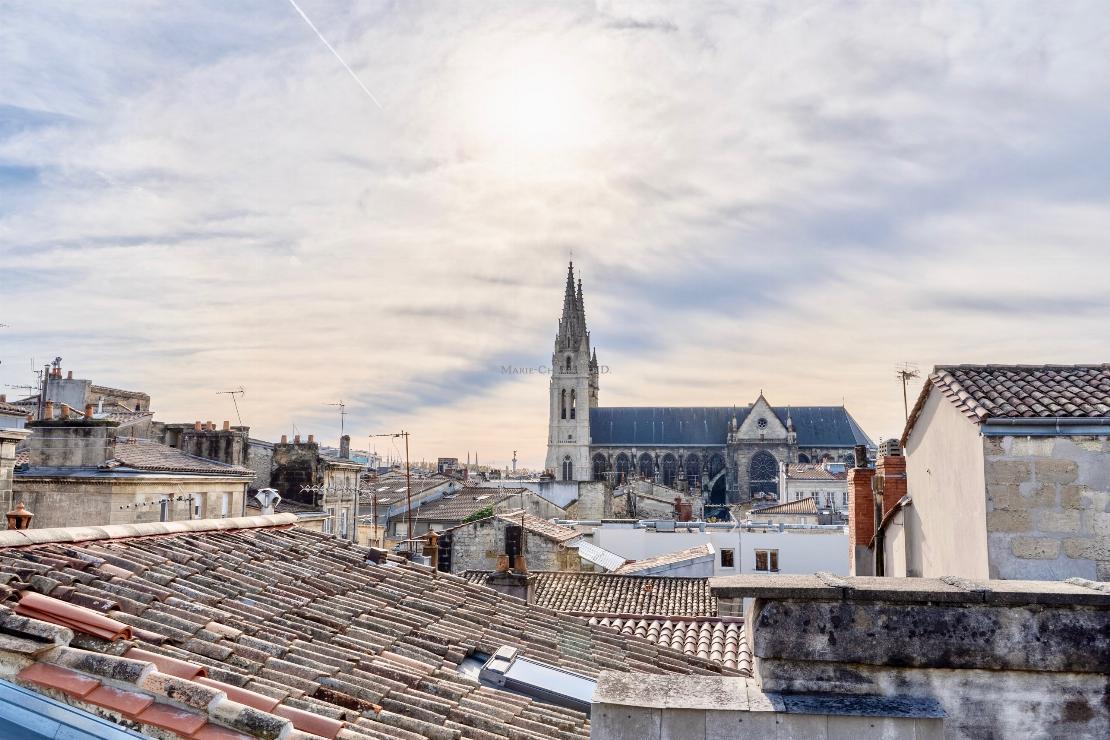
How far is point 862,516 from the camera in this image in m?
14.2

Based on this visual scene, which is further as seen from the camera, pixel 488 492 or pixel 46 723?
pixel 488 492

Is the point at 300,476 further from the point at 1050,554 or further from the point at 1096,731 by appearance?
the point at 1096,731

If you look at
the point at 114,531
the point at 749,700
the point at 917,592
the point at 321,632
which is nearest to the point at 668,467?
the point at 114,531

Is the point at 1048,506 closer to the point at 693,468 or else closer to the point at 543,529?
the point at 543,529

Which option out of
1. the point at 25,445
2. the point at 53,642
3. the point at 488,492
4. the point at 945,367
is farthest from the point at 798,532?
the point at 53,642

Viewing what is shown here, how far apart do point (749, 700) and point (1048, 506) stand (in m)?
6.90

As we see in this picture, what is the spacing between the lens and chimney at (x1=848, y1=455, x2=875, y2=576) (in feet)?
46.1

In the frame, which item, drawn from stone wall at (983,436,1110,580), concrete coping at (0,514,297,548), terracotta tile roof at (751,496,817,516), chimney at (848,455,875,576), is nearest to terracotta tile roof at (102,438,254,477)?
concrete coping at (0,514,297,548)

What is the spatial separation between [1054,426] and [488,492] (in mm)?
37801

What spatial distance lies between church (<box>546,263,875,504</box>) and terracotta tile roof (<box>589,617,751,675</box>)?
2896 inches

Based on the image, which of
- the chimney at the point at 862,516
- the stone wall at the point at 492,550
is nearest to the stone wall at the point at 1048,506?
the chimney at the point at 862,516

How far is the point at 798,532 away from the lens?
33719 mm

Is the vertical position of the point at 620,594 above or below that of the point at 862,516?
below

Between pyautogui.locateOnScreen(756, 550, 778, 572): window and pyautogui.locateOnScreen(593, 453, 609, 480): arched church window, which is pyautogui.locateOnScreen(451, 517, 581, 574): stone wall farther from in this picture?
pyautogui.locateOnScreen(593, 453, 609, 480): arched church window
